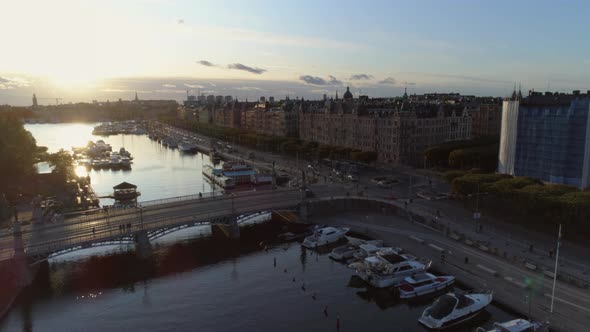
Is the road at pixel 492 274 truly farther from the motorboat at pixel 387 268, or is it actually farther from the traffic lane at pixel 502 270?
the motorboat at pixel 387 268

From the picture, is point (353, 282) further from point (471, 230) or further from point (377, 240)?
point (471, 230)

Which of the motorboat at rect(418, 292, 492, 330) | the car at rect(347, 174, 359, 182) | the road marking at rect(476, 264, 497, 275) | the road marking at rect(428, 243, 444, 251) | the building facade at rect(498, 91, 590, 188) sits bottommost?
the motorboat at rect(418, 292, 492, 330)

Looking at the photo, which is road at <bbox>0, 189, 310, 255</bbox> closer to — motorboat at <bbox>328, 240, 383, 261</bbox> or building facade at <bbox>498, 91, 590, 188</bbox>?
motorboat at <bbox>328, 240, 383, 261</bbox>

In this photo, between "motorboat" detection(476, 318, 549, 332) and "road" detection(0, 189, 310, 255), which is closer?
"motorboat" detection(476, 318, 549, 332)

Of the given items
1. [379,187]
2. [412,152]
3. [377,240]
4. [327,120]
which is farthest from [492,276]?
[327,120]

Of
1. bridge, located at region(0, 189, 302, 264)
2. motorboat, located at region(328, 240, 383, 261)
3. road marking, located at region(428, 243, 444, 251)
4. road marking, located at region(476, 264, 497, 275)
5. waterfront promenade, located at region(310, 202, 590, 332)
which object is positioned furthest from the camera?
motorboat, located at region(328, 240, 383, 261)

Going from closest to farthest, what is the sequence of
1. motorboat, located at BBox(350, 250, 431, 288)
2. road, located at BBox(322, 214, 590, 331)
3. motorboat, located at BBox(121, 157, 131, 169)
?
road, located at BBox(322, 214, 590, 331)
motorboat, located at BBox(350, 250, 431, 288)
motorboat, located at BBox(121, 157, 131, 169)

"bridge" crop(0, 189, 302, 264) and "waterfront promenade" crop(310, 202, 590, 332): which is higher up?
"bridge" crop(0, 189, 302, 264)

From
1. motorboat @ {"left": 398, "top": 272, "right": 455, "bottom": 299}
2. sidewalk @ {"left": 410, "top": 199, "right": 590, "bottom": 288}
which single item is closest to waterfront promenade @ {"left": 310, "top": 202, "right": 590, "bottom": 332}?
sidewalk @ {"left": 410, "top": 199, "right": 590, "bottom": 288}
